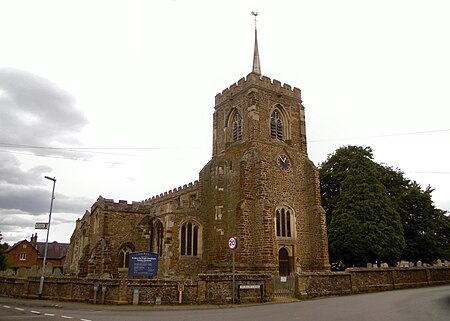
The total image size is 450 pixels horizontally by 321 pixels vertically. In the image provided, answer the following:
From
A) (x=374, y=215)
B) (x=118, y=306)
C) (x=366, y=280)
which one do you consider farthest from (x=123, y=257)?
(x=374, y=215)

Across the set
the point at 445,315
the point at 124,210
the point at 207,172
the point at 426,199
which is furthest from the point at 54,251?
the point at 445,315

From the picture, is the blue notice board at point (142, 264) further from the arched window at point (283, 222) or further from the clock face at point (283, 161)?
the clock face at point (283, 161)

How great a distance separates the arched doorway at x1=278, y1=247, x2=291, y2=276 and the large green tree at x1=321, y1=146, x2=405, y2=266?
708 cm

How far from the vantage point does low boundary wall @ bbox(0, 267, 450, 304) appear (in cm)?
1648

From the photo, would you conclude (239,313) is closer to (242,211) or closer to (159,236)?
(242,211)

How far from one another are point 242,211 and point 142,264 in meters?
8.48

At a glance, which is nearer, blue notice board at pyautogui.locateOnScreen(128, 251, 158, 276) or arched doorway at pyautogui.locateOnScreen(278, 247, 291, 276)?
blue notice board at pyautogui.locateOnScreen(128, 251, 158, 276)

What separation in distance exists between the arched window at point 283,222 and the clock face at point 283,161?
3.13m

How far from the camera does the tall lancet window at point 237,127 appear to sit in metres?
28.9

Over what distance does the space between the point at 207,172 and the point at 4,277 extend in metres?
A: 15.5

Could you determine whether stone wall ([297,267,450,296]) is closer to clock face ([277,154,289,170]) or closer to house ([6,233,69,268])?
clock face ([277,154,289,170])

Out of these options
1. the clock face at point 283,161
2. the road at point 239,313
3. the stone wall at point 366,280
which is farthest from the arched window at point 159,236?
the stone wall at point 366,280

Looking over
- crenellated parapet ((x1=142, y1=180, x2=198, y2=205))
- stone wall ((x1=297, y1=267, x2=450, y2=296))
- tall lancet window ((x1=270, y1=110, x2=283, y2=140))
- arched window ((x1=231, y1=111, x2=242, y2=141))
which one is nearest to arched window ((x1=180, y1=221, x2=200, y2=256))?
crenellated parapet ((x1=142, y1=180, x2=198, y2=205))

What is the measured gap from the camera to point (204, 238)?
27.7m
